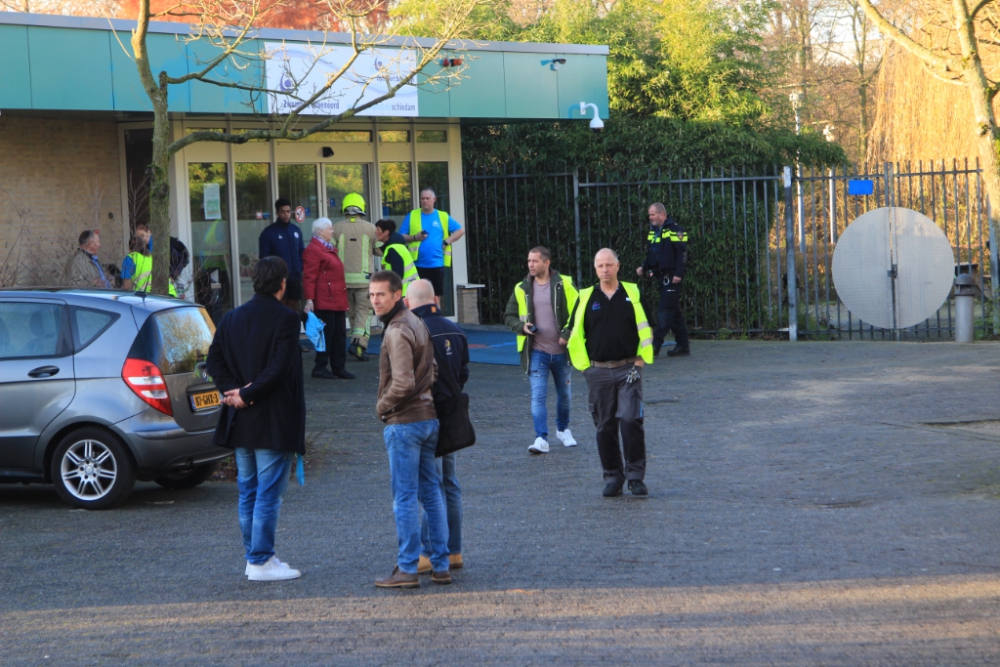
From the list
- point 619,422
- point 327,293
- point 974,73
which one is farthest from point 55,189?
point 974,73

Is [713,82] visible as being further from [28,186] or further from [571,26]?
[28,186]

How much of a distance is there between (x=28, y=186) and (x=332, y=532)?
9144mm

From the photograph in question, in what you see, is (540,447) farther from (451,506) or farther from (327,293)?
(327,293)

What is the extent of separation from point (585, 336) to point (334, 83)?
7.27 m

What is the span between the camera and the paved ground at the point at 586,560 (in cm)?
512

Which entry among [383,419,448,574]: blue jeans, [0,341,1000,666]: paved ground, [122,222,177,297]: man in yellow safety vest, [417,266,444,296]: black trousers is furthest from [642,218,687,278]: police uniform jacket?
[383,419,448,574]: blue jeans

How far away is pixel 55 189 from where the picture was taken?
1482cm

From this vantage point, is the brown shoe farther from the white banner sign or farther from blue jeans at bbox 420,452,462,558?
the white banner sign

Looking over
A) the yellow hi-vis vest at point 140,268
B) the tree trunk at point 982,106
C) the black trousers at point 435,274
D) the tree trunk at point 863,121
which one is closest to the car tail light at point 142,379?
the yellow hi-vis vest at point 140,268

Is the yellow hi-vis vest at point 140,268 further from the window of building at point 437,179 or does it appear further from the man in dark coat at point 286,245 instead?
the window of building at point 437,179

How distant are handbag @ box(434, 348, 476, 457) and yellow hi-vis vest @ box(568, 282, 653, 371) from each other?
88.4 inches

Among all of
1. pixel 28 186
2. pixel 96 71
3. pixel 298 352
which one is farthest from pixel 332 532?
pixel 28 186

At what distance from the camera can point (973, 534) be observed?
6.91 meters

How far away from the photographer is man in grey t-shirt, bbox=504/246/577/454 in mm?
9664
